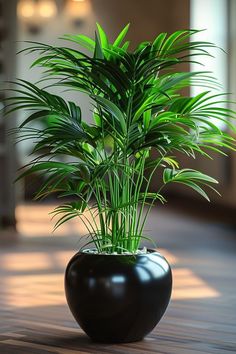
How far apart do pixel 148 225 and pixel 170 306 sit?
121 inches

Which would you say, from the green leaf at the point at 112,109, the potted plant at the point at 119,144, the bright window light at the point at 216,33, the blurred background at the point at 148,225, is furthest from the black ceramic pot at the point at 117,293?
the bright window light at the point at 216,33

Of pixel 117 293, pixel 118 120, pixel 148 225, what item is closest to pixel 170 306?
pixel 117 293

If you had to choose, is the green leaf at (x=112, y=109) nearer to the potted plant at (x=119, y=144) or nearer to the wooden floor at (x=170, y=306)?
the potted plant at (x=119, y=144)

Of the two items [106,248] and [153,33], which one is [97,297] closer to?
[106,248]

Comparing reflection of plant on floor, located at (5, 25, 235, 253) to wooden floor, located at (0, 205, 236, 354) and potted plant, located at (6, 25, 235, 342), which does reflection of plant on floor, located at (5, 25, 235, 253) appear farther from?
wooden floor, located at (0, 205, 236, 354)

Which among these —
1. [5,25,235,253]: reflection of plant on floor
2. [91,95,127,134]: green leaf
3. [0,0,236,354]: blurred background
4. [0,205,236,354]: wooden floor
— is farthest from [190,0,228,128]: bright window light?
[91,95,127,134]: green leaf

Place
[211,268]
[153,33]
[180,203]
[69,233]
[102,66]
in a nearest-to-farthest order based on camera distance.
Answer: [102,66], [211,268], [69,233], [180,203], [153,33]

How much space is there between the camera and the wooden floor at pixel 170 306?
2.88 metres

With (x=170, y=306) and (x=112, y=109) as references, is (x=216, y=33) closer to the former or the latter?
(x=170, y=306)

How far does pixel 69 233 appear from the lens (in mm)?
6262

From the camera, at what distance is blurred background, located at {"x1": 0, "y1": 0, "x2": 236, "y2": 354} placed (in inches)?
137

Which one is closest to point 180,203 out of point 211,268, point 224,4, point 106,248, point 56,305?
point 224,4

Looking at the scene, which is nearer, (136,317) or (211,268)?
(136,317)

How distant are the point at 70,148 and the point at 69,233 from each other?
11.2ft
